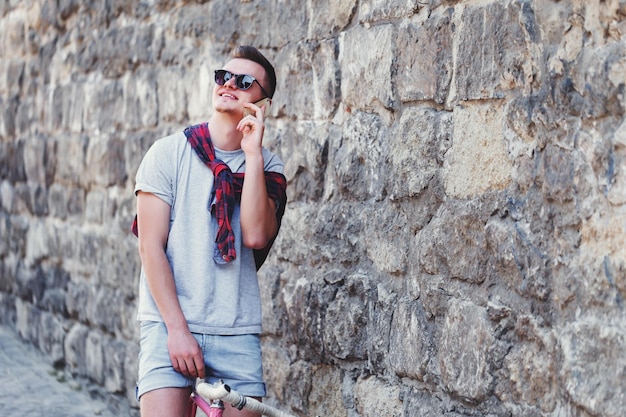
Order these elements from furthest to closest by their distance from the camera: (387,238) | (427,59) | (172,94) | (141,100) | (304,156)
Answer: (141,100), (172,94), (304,156), (387,238), (427,59)

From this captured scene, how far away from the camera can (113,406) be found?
6102 millimetres

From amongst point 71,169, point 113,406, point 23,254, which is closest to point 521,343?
point 113,406

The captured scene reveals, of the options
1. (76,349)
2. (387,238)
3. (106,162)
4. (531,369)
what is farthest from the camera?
(76,349)

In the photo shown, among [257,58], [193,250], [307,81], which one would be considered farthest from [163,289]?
[307,81]

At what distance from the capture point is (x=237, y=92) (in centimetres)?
332

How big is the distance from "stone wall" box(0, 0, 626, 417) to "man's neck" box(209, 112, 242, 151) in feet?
2.02

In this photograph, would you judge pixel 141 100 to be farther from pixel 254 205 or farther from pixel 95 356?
pixel 254 205

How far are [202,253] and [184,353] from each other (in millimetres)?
311

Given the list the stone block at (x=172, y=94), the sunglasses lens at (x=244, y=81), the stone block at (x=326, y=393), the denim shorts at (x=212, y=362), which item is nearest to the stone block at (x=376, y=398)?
the stone block at (x=326, y=393)

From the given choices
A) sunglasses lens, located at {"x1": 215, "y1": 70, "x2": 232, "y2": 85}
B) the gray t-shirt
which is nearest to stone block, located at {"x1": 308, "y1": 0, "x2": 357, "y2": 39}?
sunglasses lens, located at {"x1": 215, "y1": 70, "x2": 232, "y2": 85}

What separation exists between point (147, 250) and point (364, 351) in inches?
41.8

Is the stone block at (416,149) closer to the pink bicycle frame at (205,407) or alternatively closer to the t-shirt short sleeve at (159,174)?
the t-shirt short sleeve at (159,174)

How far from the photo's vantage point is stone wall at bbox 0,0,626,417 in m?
2.71

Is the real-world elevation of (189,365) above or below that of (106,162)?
below
